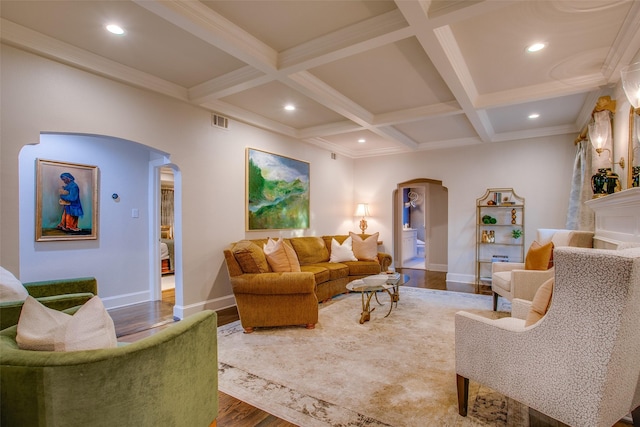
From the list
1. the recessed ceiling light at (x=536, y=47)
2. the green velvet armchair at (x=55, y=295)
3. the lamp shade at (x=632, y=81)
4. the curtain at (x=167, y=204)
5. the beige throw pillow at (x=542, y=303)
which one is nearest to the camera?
the beige throw pillow at (x=542, y=303)

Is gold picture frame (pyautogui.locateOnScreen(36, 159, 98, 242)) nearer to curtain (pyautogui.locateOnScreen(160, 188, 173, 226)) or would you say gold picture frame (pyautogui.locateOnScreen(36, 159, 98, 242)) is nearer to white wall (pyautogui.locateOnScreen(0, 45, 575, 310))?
Answer: white wall (pyautogui.locateOnScreen(0, 45, 575, 310))

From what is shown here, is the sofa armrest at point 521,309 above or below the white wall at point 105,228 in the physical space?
below

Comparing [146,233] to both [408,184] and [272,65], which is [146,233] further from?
[408,184]

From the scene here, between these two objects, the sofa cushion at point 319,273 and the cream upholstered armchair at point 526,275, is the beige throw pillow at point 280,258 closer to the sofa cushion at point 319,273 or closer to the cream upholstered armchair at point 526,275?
the sofa cushion at point 319,273

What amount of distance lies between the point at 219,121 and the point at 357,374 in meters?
3.42

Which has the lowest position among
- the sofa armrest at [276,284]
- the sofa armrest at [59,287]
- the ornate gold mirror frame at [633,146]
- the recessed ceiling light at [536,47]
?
the sofa armrest at [276,284]

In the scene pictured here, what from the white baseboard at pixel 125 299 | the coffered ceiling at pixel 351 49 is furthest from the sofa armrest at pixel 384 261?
the white baseboard at pixel 125 299

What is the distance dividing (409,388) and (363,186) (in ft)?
17.1

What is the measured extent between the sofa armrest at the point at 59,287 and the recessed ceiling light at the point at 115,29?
6.45ft

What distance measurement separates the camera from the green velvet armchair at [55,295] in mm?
1706

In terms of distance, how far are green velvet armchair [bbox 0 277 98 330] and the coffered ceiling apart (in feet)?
6.17

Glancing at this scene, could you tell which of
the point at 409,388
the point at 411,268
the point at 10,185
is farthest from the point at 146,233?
the point at 411,268

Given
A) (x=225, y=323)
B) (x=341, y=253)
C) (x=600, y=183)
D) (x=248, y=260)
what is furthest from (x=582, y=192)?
(x=225, y=323)

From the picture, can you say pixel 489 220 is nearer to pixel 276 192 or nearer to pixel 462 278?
pixel 462 278
